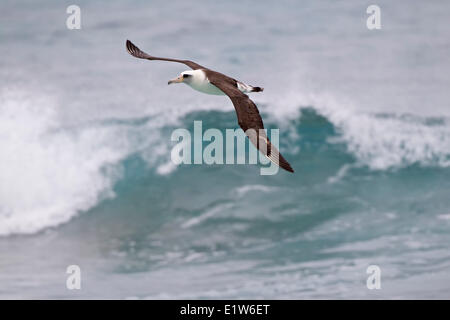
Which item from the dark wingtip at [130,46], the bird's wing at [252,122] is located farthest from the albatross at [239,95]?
the dark wingtip at [130,46]

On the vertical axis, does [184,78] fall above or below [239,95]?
above

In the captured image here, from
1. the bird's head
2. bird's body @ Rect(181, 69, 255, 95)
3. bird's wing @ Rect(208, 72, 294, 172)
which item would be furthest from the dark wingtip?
bird's wing @ Rect(208, 72, 294, 172)

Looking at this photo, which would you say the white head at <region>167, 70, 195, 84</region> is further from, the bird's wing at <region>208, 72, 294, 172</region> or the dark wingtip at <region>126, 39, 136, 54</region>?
the dark wingtip at <region>126, 39, 136, 54</region>

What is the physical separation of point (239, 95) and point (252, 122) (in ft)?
4.11

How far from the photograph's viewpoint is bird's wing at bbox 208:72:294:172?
1491 centimetres

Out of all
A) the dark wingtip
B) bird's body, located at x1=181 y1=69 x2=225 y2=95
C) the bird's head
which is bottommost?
bird's body, located at x1=181 y1=69 x2=225 y2=95

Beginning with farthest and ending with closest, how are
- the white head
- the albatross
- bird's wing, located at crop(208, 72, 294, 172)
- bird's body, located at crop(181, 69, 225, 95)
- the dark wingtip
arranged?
the dark wingtip
the white head
bird's body, located at crop(181, 69, 225, 95)
the albatross
bird's wing, located at crop(208, 72, 294, 172)

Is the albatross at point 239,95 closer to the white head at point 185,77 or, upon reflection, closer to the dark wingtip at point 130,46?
the white head at point 185,77

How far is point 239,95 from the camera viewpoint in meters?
17.2

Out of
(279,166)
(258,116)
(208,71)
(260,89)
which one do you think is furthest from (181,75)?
(279,166)

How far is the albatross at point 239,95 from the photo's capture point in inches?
597

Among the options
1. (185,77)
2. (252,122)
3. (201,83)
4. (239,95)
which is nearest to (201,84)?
(201,83)

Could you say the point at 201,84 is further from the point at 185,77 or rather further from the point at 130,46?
the point at 130,46

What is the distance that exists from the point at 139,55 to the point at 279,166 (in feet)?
29.8
